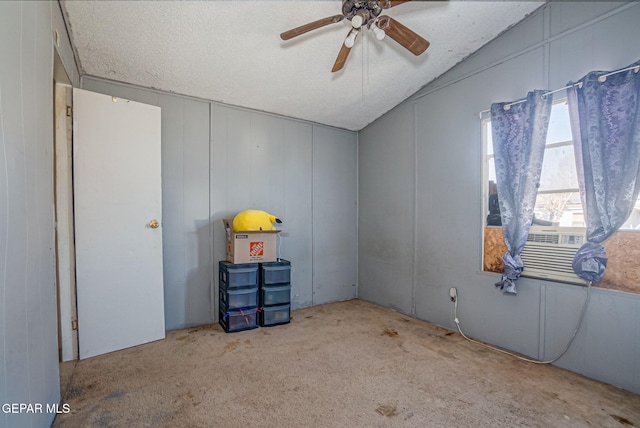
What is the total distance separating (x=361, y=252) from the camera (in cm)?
430

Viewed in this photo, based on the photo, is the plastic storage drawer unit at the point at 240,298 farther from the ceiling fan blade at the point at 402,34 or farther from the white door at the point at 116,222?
the ceiling fan blade at the point at 402,34

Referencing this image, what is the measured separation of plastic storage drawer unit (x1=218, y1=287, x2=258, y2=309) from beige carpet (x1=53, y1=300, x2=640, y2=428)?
0.30m

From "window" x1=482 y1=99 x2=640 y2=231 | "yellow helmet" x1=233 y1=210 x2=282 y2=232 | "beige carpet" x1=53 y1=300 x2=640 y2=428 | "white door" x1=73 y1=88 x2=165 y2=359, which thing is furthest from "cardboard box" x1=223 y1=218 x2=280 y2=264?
"window" x1=482 y1=99 x2=640 y2=231

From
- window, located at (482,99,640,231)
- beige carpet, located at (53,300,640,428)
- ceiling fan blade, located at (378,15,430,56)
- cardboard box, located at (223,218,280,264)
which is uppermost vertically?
ceiling fan blade, located at (378,15,430,56)

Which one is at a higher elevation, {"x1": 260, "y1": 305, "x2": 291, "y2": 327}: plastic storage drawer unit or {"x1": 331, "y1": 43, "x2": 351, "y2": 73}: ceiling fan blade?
{"x1": 331, "y1": 43, "x2": 351, "y2": 73}: ceiling fan blade

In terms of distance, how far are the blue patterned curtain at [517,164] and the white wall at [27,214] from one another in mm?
3190

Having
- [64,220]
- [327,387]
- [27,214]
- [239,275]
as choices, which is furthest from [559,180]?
[64,220]

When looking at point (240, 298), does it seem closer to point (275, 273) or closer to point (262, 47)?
point (275, 273)

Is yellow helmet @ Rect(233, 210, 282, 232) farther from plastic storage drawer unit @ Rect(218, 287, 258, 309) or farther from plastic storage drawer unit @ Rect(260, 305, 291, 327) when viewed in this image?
plastic storage drawer unit @ Rect(260, 305, 291, 327)

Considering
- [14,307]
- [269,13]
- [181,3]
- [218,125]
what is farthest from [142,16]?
→ [14,307]

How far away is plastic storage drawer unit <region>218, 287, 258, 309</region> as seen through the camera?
115 inches

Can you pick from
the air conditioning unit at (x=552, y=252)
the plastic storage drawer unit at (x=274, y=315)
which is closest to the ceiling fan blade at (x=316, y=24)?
the air conditioning unit at (x=552, y=252)

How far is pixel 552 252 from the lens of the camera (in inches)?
91.6

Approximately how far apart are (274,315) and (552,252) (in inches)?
105
